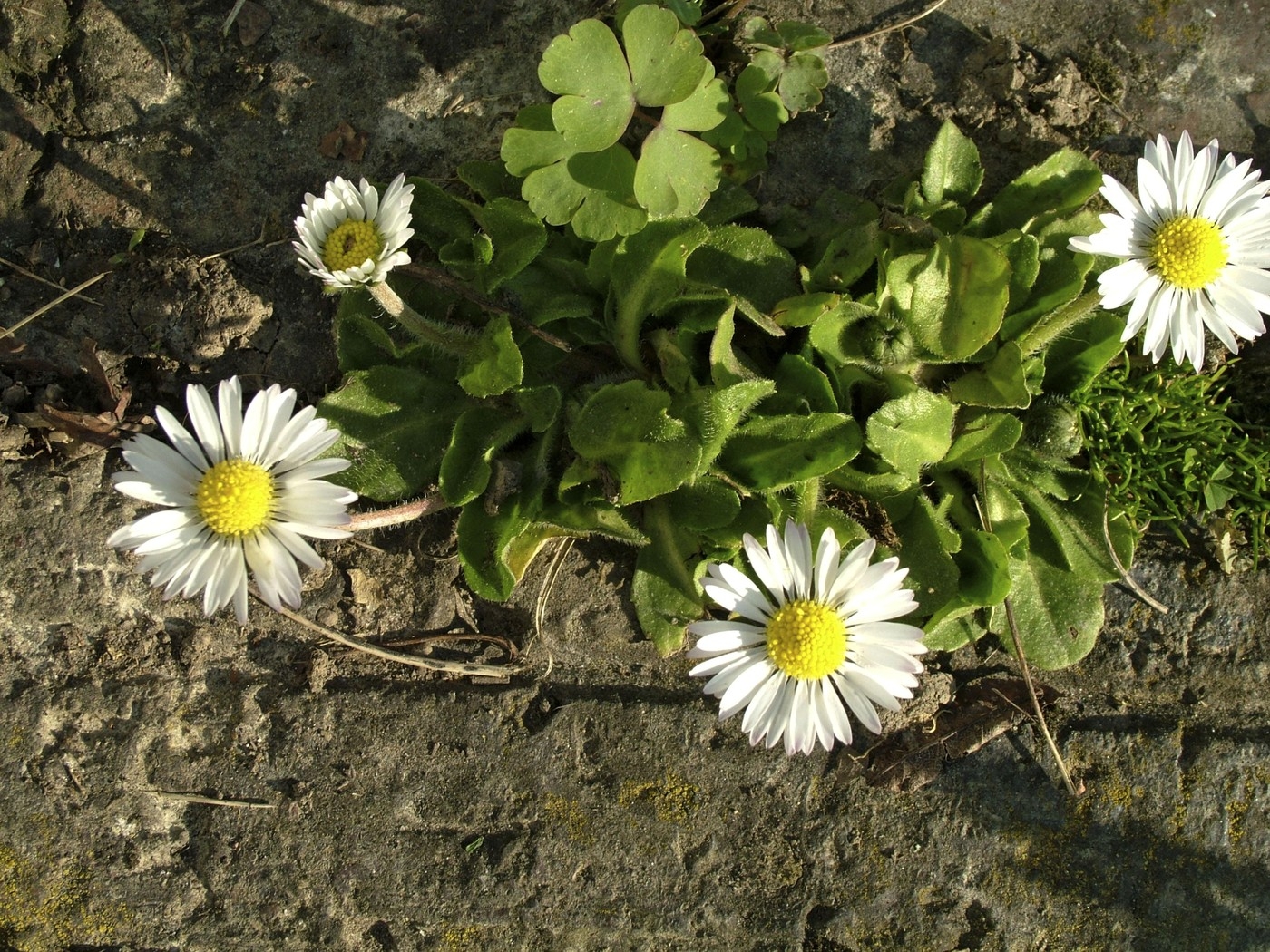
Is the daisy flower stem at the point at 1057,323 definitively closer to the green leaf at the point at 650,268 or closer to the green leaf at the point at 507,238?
the green leaf at the point at 650,268

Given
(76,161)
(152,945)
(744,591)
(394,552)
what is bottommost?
(152,945)

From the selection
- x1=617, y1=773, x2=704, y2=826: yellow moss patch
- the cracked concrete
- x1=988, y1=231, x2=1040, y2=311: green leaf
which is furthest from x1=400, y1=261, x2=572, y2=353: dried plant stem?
x1=617, y1=773, x2=704, y2=826: yellow moss patch

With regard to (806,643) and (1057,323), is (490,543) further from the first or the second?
(1057,323)

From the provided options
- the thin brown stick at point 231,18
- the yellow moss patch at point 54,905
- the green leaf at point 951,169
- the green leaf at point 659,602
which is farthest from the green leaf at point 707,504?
the yellow moss patch at point 54,905

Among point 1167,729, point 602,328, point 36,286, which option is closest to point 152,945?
point 36,286

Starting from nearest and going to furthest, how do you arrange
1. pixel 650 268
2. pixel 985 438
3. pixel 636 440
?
pixel 636 440 < pixel 650 268 < pixel 985 438

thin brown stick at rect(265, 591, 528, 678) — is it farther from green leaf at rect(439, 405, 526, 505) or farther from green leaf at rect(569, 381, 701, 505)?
green leaf at rect(569, 381, 701, 505)

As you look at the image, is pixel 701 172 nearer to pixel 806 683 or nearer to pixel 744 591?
pixel 744 591

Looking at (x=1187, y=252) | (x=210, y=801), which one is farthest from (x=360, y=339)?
(x=1187, y=252)
